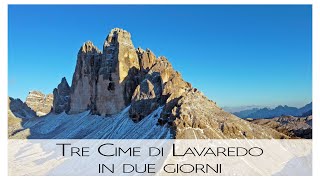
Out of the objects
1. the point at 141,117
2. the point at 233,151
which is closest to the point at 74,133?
the point at 141,117

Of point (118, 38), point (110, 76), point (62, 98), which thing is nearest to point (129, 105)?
point (110, 76)

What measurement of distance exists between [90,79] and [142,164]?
98.0 meters

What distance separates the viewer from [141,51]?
380 ft

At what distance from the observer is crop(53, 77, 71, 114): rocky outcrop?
15539 centimetres

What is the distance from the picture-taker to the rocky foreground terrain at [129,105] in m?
56.6

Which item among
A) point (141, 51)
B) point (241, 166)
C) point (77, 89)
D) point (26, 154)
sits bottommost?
point (26, 154)

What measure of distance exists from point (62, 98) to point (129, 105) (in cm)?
6962

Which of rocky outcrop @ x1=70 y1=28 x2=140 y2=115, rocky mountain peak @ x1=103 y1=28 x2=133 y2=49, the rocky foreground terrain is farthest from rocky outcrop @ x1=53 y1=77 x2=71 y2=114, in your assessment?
rocky mountain peak @ x1=103 y1=28 x2=133 y2=49

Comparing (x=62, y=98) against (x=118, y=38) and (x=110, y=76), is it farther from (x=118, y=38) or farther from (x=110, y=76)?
(x=118, y=38)

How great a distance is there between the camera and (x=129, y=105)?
328ft

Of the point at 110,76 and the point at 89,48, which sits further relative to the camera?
the point at 89,48

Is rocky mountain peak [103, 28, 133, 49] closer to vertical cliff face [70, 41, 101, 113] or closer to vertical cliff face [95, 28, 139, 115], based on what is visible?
vertical cliff face [95, 28, 139, 115]
